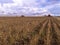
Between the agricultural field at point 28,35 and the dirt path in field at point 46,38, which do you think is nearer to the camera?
the agricultural field at point 28,35

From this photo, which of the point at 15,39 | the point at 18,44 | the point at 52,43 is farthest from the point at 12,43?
the point at 52,43

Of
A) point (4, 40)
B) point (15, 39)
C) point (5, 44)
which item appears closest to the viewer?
point (5, 44)

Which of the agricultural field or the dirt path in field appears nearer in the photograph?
the agricultural field

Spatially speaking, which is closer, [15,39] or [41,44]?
[41,44]

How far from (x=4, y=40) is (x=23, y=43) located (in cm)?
129

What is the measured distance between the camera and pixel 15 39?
16031 mm

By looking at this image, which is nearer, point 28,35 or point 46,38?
point 46,38

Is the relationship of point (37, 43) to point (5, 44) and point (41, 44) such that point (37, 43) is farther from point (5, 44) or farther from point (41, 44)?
point (5, 44)

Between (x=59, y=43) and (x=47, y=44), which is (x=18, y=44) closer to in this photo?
(x=47, y=44)

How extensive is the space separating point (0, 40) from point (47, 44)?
3.14 meters

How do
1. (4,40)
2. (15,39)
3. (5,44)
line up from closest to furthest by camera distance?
1. (5,44)
2. (4,40)
3. (15,39)

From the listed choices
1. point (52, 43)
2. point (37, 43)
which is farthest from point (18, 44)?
point (52, 43)

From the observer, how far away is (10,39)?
15688 millimetres

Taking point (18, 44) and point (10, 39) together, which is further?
point (10, 39)
